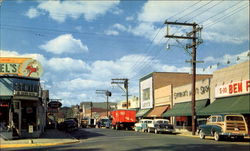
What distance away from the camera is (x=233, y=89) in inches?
1264

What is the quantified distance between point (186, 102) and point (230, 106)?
1368 centimetres

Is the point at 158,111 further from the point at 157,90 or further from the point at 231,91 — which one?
the point at 231,91

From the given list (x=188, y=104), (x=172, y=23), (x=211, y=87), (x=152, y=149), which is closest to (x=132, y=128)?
(x=188, y=104)

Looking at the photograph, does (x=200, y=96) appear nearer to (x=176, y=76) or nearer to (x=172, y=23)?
(x=172, y=23)

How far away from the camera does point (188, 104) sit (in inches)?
1667

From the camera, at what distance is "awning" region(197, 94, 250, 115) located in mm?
28094

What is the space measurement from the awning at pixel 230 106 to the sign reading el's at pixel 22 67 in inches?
653

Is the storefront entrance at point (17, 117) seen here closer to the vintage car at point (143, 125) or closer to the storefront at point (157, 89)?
the vintage car at point (143, 125)

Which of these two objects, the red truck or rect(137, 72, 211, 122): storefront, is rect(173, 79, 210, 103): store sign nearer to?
rect(137, 72, 211, 122): storefront

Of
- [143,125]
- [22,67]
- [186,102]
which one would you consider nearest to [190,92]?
[186,102]

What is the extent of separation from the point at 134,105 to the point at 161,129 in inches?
1443

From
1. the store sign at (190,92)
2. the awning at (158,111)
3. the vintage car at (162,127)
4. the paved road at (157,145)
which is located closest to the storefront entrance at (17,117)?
the paved road at (157,145)

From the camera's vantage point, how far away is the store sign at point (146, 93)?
59862 mm

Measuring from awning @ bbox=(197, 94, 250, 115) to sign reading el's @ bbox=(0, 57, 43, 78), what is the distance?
653 inches
